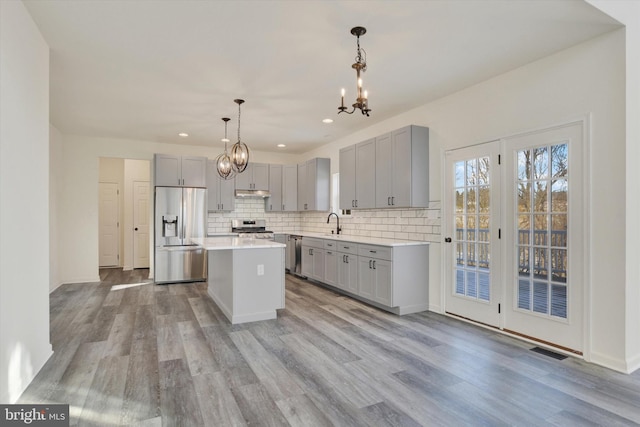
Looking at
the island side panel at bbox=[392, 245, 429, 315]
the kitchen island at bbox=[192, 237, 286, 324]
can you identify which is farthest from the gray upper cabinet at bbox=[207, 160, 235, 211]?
the island side panel at bbox=[392, 245, 429, 315]

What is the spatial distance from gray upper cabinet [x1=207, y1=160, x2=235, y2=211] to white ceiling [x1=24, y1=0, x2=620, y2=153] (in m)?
2.19

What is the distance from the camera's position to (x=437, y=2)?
2439mm

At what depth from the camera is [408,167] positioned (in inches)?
175

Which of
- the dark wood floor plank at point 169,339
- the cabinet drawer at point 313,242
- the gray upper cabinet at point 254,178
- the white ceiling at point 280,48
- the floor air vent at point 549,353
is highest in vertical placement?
the white ceiling at point 280,48

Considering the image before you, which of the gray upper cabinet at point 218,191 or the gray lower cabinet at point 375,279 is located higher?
the gray upper cabinet at point 218,191

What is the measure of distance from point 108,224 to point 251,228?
12.5ft

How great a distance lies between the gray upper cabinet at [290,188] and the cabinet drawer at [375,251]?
3159 millimetres

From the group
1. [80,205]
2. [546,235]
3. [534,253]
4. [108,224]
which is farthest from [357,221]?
[108,224]

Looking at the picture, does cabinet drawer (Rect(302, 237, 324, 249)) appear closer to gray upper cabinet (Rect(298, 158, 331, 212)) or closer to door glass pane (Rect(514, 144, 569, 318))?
gray upper cabinet (Rect(298, 158, 331, 212))

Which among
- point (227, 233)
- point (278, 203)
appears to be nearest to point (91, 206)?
point (227, 233)

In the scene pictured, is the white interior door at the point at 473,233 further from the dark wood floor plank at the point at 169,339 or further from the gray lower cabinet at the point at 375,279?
the dark wood floor plank at the point at 169,339

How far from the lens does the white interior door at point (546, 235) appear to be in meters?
3.03

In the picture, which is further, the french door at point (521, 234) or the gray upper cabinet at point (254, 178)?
the gray upper cabinet at point (254, 178)

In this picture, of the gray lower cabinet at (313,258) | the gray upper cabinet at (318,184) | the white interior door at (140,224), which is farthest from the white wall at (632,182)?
the white interior door at (140,224)
